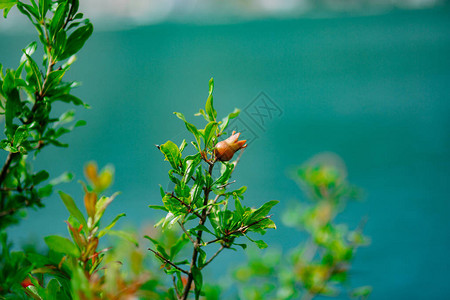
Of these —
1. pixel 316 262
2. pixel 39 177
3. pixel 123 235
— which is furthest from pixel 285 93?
pixel 123 235

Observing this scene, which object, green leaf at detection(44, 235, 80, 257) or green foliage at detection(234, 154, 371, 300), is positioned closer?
green leaf at detection(44, 235, 80, 257)

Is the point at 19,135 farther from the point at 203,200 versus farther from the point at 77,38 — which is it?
the point at 203,200

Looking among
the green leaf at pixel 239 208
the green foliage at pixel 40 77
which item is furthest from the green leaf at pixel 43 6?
the green leaf at pixel 239 208

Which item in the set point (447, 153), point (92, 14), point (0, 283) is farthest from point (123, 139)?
point (447, 153)

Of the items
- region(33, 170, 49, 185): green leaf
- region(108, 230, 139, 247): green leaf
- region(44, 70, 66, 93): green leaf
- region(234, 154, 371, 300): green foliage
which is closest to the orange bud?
region(108, 230, 139, 247): green leaf

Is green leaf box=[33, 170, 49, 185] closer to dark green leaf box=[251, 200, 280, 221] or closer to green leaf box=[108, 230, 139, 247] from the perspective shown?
green leaf box=[108, 230, 139, 247]

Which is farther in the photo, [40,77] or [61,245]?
[40,77]
